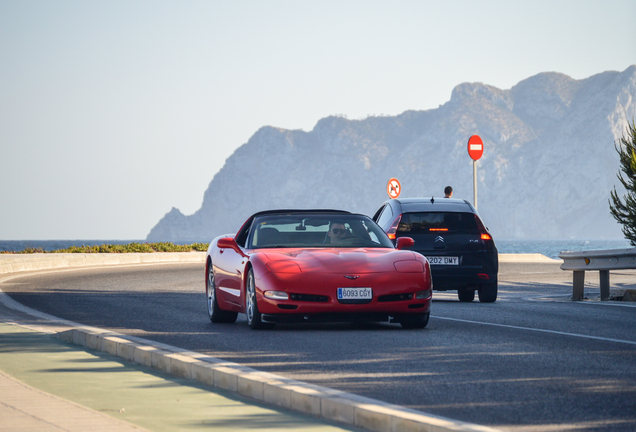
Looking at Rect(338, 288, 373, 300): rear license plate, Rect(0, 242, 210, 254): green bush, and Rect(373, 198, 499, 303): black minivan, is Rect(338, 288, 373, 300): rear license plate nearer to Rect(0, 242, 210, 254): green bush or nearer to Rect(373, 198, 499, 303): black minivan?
Rect(373, 198, 499, 303): black minivan

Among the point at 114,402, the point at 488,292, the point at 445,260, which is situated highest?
the point at 445,260

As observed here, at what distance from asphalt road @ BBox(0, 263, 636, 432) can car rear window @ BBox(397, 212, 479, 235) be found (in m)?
1.33

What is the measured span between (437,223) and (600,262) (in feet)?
11.2

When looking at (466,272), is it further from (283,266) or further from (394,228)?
(283,266)

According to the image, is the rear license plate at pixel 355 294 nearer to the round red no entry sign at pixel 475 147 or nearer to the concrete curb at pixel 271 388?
the concrete curb at pixel 271 388

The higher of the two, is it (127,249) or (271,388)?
(127,249)

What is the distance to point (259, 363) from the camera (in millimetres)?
7984

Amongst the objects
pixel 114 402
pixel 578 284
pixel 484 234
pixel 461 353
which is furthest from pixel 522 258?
pixel 114 402

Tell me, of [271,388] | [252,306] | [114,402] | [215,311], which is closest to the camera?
[271,388]

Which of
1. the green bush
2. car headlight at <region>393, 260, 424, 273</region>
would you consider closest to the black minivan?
car headlight at <region>393, 260, 424, 273</region>

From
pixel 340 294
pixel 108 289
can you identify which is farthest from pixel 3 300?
pixel 340 294

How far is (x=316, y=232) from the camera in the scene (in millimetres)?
11695

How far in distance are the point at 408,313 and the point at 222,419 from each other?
16.7ft

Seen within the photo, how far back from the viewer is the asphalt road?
19.5ft
